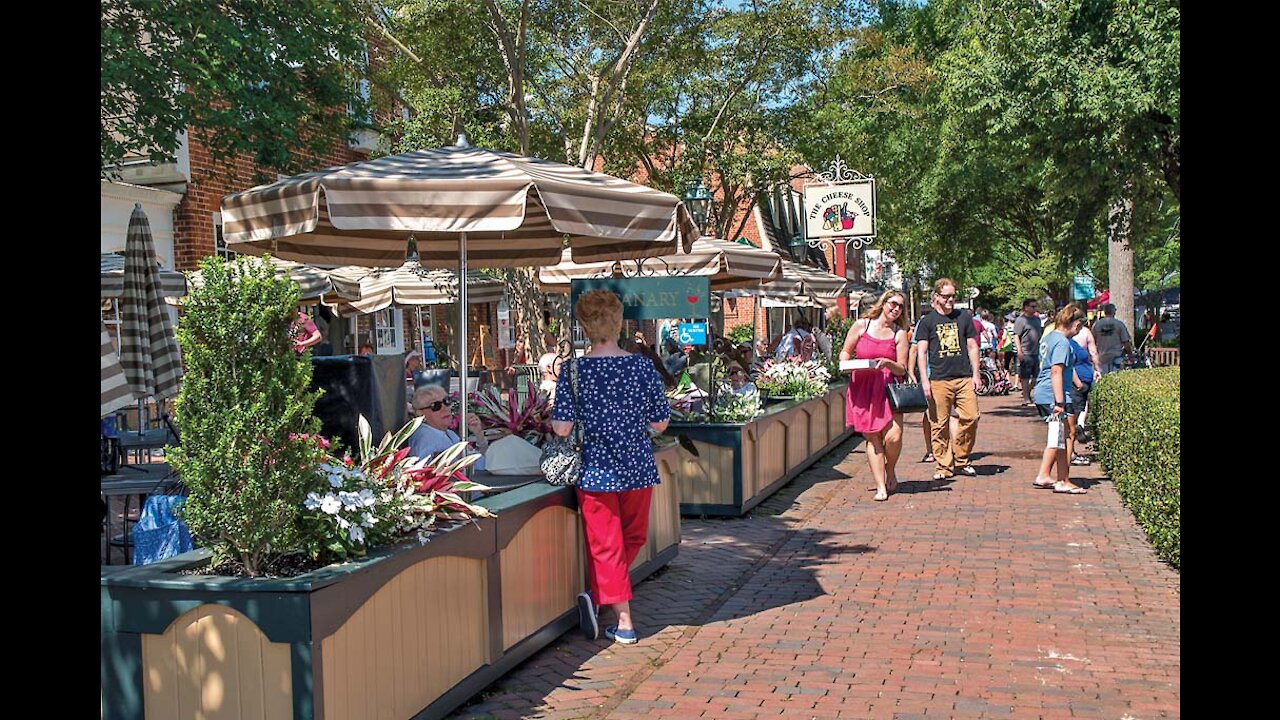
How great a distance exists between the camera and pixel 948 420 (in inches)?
476

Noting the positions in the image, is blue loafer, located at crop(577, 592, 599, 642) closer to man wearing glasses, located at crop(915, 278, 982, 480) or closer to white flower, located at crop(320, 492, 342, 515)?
white flower, located at crop(320, 492, 342, 515)

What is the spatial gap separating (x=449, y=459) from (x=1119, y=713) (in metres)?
2.95

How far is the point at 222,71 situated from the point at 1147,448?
27.3 ft

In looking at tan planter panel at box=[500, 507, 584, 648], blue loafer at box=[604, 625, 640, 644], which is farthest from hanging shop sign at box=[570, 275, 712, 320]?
blue loafer at box=[604, 625, 640, 644]

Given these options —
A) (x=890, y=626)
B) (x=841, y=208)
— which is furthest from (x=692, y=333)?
(x=890, y=626)

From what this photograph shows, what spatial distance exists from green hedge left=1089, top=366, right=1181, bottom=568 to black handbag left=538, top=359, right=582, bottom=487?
145 inches

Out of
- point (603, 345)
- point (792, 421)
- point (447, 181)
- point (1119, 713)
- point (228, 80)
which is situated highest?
point (228, 80)

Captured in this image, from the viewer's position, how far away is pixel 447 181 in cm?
563

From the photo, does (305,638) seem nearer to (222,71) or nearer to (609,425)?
(609,425)

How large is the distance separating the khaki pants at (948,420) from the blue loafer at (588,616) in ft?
20.3

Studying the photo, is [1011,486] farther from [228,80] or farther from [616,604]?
[228,80]

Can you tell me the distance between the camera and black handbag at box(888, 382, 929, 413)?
10.5 m

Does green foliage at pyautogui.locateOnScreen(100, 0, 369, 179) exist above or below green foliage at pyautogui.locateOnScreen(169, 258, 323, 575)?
above
